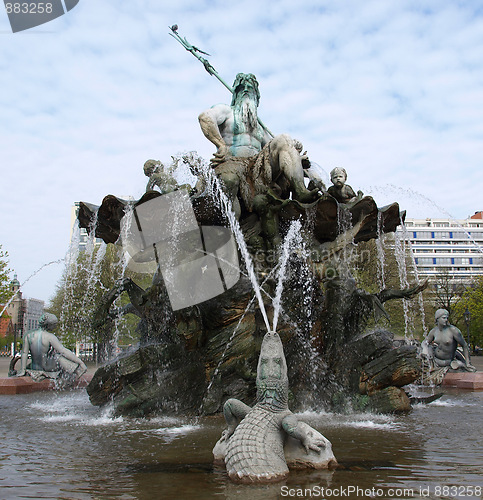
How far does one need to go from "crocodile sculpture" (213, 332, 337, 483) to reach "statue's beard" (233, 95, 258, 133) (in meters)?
5.87

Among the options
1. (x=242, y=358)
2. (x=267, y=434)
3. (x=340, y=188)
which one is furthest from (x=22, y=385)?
(x=267, y=434)

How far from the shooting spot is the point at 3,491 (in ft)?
12.2

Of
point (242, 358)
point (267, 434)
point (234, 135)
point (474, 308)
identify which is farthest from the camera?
point (474, 308)

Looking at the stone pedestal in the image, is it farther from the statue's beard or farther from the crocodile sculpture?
the crocodile sculpture

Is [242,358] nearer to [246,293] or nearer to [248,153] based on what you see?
[246,293]

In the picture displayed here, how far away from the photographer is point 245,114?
31.7ft

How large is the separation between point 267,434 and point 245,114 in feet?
22.3

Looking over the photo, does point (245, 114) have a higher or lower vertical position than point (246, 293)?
higher

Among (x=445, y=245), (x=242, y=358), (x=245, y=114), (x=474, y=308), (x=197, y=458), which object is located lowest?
(x=197, y=458)

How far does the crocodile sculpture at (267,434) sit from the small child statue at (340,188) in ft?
15.5

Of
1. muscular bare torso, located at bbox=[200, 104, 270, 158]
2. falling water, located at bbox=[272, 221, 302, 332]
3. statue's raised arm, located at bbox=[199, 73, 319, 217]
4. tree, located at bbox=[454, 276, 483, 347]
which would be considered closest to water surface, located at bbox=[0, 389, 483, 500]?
falling water, located at bbox=[272, 221, 302, 332]

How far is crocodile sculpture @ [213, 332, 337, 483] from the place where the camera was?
13.1 feet

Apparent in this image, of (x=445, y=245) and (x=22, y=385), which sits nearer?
(x=22, y=385)

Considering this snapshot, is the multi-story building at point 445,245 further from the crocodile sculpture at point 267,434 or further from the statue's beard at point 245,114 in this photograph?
the crocodile sculpture at point 267,434
